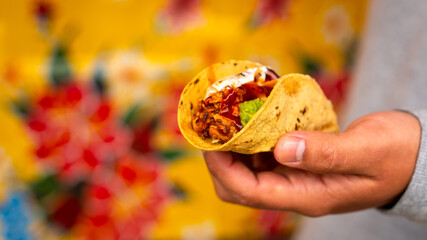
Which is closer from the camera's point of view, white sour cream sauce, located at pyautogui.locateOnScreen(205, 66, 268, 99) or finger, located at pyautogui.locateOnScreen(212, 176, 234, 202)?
white sour cream sauce, located at pyautogui.locateOnScreen(205, 66, 268, 99)

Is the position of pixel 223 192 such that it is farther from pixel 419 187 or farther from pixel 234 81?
pixel 419 187

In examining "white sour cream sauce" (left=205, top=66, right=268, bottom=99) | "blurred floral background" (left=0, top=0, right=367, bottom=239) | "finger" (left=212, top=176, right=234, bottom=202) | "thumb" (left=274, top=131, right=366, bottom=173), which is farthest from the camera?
"blurred floral background" (left=0, top=0, right=367, bottom=239)

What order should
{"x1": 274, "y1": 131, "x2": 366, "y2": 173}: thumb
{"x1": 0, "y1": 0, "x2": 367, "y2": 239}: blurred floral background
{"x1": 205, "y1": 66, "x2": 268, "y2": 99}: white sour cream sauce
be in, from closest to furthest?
{"x1": 274, "y1": 131, "x2": 366, "y2": 173}: thumb < {"x1": 205, "y1": 66, "x2": 268, "y2": 99}: white sour cream sauce < {"x1": 0, "y1": 0, "x2": 367, "y2": 239}: blurred floral background

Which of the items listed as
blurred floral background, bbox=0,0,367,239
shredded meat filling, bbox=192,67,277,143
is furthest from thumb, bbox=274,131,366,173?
blurred floral background, bbox=0,0,367,239

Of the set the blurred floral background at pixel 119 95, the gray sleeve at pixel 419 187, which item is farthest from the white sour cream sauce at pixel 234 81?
the blurred floral background at pixel 119 95

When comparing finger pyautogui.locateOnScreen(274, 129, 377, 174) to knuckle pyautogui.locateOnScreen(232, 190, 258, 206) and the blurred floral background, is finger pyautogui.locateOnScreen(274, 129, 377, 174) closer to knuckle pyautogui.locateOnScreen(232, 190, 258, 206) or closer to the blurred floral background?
knuckle pyautogui.locateOnScreen(232, 190, 258, 206)

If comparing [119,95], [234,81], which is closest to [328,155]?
[234,81]

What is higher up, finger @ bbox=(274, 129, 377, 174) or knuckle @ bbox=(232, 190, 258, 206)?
finger @ bbox=(274, 129, 377, 174)
